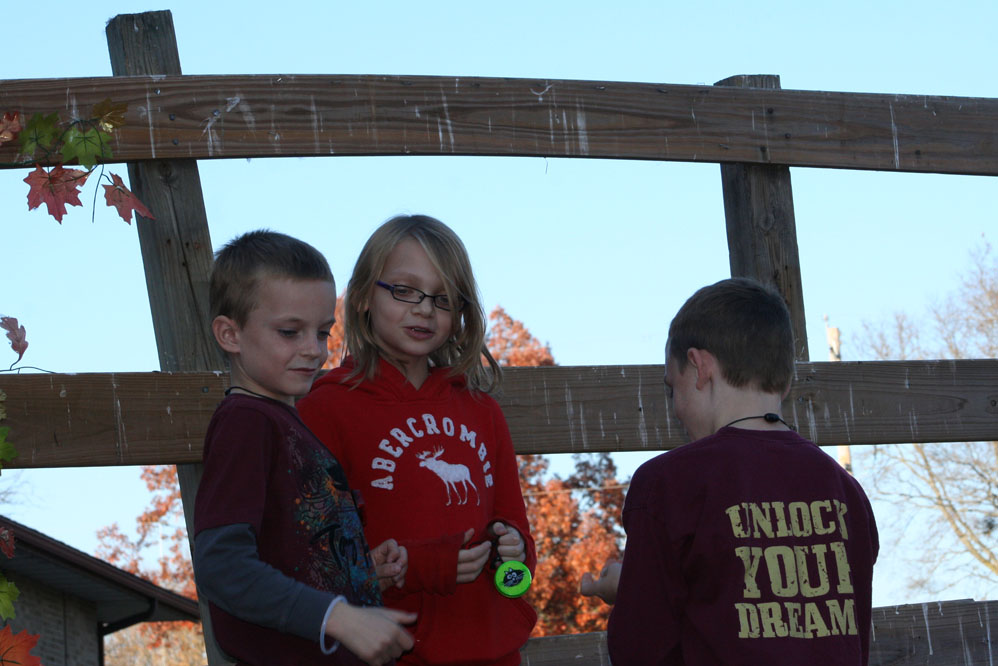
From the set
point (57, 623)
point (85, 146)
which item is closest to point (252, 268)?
point (85, 146)

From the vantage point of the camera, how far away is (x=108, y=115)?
9.52 ft

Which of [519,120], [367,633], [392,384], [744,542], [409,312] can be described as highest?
[519,120]

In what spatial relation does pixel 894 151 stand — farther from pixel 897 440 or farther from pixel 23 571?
pixel 23 571

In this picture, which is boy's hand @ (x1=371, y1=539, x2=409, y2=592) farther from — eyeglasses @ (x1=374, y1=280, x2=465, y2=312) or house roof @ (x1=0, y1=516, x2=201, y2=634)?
house roof @ (x1=0, y1=516, x2=201, y2=634)

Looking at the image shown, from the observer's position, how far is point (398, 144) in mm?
3211

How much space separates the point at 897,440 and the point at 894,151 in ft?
3.23

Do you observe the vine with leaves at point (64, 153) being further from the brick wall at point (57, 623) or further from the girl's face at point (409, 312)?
the brick wall at point (57, 623)

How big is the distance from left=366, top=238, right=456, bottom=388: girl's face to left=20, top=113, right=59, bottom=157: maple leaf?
965 millimetres

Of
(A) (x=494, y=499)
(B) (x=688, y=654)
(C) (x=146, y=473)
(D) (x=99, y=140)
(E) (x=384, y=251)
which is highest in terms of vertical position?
(C) (x=146, y=473)

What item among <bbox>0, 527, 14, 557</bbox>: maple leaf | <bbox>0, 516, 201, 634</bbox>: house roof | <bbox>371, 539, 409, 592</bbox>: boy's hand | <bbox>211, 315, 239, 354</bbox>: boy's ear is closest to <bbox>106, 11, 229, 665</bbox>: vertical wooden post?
<bbox>0, 527, 14, 557</bbox>: maple leaf

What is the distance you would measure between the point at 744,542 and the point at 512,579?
648 millimetres

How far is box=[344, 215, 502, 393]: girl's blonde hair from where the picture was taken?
113 inches

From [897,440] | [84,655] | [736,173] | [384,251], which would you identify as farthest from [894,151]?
[84,655]

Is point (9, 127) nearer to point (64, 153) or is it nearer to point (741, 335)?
point (64, 153)
